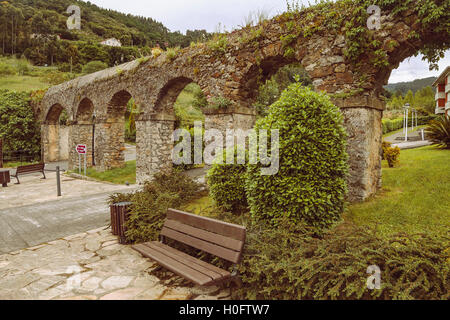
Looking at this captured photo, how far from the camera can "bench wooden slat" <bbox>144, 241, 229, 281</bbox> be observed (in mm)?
2674

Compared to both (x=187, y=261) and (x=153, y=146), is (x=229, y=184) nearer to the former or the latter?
(x=187, y=261)

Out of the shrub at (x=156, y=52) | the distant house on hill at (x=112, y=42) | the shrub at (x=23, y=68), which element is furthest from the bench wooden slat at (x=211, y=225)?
the distant house on hill at (x=112, y=42)

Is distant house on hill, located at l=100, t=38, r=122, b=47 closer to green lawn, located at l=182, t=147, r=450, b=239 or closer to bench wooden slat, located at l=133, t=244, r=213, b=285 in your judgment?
green lawn, located at l=182, t=147, r=450, b=239

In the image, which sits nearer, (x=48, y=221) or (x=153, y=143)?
(x=48, y=221)

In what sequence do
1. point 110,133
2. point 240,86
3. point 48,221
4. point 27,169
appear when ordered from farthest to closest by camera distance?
1. point 110,133
2. point 27,169
3. point 240,86
4. point 48,221

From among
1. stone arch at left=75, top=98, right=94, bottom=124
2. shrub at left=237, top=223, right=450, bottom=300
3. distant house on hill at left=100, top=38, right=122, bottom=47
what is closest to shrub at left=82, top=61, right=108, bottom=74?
distant house on hill at left=100, top=38, right=122, bottom=47

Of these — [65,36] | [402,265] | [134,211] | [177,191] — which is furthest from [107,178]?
[65,36]

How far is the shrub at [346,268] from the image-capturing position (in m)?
2.16

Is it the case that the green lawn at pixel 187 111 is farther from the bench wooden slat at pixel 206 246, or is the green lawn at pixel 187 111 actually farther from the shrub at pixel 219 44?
the bench wooden slat at pixel 206 246

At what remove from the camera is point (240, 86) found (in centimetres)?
705

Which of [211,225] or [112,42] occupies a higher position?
[112,42]

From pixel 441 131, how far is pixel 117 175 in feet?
41.9

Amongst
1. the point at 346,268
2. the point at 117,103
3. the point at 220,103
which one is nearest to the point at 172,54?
the point at 220,103
